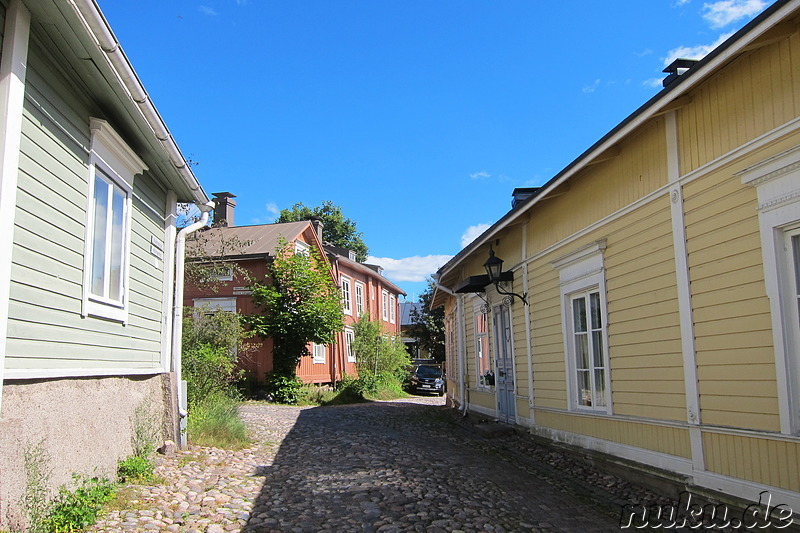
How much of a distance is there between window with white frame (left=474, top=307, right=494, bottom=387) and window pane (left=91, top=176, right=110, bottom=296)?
27.2 feet

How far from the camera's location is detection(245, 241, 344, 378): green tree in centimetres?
1998

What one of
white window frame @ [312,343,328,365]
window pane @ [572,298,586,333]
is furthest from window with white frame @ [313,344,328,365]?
window pane @ [572,298,586,333]

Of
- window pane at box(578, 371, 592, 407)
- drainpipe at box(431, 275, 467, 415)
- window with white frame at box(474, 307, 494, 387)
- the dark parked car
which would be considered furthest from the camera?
the dark parked car

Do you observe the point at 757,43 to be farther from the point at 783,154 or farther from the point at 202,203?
the point at 202,203

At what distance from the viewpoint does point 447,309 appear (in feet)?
65.1

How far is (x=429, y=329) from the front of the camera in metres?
45.2

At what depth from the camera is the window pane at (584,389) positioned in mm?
8383

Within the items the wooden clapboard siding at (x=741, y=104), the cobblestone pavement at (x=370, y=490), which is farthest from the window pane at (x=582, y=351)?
the wooden clapboard siding at (x=741, y=104)

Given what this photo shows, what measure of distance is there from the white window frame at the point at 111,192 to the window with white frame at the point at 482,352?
7.85 m

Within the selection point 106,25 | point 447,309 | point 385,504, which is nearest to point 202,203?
point 106,25

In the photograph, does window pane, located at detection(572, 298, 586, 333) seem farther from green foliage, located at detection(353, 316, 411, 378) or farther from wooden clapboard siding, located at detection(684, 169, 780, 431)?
green foliage, located at detection(353, 316, 411, 378)

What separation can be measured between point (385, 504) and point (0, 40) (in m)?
5.03

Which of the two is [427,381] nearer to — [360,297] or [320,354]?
[360,297]

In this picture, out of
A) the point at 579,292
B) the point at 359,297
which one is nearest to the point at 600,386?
the point at 579,292
